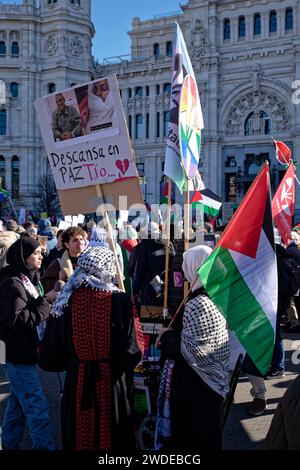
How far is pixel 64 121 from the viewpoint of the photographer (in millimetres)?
4371

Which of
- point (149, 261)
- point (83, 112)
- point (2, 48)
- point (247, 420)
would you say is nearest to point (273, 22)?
point (2, 48)

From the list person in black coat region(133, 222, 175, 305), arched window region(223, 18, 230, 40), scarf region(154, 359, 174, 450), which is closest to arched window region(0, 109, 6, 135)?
arched window region(223, 18, 230, 40)

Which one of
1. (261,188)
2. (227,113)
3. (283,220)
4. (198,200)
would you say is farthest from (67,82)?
(261,188)

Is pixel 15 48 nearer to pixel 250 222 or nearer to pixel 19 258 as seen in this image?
pixel 19 258

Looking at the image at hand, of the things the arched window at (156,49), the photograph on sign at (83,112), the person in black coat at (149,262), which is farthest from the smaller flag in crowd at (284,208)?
the arched window at (156,49)

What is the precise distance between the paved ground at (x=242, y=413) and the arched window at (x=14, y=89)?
132 ft

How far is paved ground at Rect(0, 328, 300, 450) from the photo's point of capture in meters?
4.30

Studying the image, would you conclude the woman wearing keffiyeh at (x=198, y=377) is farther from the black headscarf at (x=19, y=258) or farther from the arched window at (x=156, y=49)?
the arched window at (x=156, y=49)

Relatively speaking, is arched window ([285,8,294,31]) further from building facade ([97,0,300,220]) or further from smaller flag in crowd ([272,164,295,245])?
smaller flag in crowd ([272,164,295,245])

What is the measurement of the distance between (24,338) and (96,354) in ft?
2.79

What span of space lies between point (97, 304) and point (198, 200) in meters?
8.48

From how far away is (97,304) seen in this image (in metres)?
3.06

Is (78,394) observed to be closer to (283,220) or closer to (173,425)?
(173,425)
